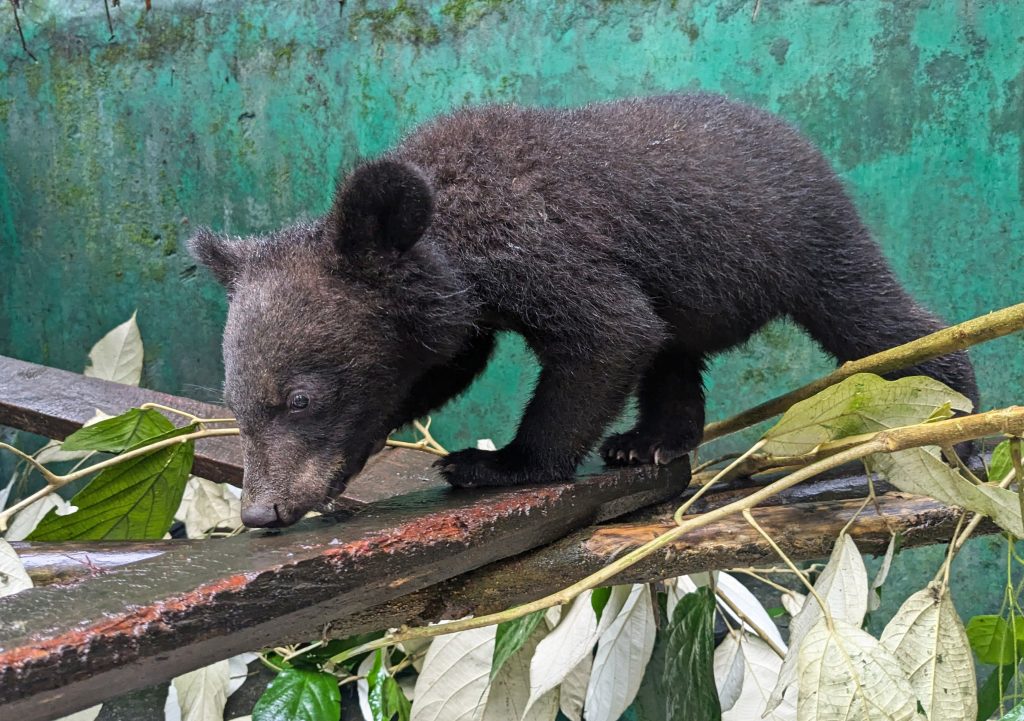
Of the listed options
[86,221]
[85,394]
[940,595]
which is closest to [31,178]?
[86,221]

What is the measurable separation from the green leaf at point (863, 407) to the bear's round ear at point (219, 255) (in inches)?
53.5

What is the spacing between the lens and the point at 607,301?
7.22 feet

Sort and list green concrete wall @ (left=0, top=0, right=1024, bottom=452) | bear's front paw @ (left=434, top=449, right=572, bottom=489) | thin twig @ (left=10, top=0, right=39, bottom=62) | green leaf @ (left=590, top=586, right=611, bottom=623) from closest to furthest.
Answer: bear's front paw @ (left=434, top=449, right=572, bottom=489) → green leaf @ (left=590, top=586, right=611, bottom=623) → green concrete wall @ (left=0, top=0, right=1024, bottom=452) → thin twig @ (left=10, top=0, right=39, bottom=62)

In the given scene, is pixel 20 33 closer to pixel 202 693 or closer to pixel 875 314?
pixel 202 693

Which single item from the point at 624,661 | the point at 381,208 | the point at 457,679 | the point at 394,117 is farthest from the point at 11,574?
the point at 394,117

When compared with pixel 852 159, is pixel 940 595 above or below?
below

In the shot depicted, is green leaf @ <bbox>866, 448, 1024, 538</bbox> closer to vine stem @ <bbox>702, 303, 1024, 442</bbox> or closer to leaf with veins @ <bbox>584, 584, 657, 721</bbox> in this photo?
vine stem @ <bbox>702, 303, 1024, 442</bbox>

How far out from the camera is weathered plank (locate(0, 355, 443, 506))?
2822 mm

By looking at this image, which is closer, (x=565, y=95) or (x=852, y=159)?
(x=852, y=159)

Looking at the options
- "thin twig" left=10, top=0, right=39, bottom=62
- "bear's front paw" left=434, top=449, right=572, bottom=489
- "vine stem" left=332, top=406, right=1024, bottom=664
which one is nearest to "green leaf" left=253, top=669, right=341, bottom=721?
"bear's front paw" left=434, top=449, right=572, bottom=489

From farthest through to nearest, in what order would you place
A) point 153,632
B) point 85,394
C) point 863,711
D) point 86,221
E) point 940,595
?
point 86,221 < point 85,394 < point 940,595 < point 863,711 < point 153,632

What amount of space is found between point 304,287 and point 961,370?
1.77m

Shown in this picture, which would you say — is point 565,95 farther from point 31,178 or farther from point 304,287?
point 31,178

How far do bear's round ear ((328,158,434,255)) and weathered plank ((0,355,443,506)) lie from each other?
85cm
